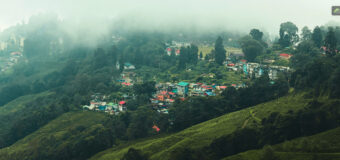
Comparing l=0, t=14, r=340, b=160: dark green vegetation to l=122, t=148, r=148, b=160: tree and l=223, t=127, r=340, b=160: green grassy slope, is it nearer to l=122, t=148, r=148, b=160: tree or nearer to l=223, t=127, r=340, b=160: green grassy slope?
l=122, t=148, r=148, b=160: tree

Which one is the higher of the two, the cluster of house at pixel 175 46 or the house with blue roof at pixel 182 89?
the cluster of house at pixel 175 46

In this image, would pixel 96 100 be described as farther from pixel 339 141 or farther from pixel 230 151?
pixel 339 141

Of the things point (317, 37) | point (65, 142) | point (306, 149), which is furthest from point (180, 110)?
point (317, 37)

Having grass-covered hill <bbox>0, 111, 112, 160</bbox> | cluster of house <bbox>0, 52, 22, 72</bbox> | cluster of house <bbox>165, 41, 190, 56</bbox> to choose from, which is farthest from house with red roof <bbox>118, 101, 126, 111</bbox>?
cluster of house <bbox>0, 52, 22, 72</bbox>

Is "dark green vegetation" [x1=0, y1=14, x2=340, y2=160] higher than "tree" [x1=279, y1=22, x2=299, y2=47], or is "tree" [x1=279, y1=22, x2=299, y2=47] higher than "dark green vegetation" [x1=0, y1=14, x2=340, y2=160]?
"tree" [x1=279, y1=22, x2=299, y2=47]

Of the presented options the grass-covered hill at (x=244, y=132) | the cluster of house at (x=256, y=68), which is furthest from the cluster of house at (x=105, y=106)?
the cluster of house at (x=256, y=68)

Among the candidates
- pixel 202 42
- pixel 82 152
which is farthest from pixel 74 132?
pixel 202 42

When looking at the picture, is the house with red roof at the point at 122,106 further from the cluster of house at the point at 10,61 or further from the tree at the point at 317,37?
the cluster of house at the point at 10,61
